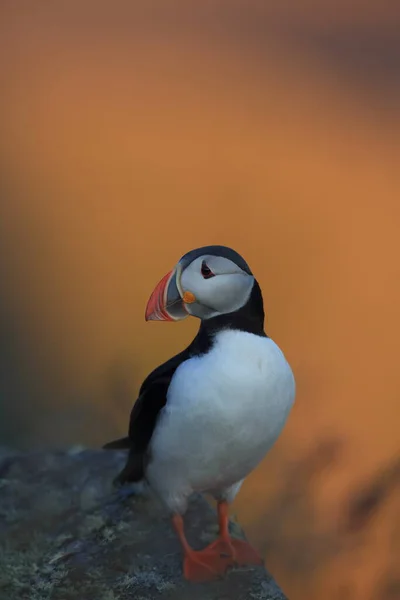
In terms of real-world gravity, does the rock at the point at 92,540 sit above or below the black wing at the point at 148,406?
below

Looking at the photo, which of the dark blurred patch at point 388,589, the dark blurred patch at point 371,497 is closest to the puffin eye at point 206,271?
the dark blurred patch at point 371,497

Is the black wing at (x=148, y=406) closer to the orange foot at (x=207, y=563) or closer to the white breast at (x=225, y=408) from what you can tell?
the white breast at (x=225, y=408)

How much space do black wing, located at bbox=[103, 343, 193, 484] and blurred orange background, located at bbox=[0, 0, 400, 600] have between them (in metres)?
0.49

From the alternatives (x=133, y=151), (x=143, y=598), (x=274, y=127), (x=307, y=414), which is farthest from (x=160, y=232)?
(x=143, y=598)

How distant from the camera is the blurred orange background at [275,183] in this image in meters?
1.37

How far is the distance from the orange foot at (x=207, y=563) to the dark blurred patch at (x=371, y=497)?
0.48 metres

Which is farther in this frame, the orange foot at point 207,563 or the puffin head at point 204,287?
the orange foot at point 207,563

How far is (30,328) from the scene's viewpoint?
63.4 inches

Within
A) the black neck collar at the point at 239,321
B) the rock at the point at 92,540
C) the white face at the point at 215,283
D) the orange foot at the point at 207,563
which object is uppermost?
the white face at the point at 215,283

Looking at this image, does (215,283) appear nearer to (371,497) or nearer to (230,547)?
(230,547)

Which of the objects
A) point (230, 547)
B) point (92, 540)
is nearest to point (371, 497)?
point (230, 547)

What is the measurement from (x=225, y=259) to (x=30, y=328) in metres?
0.92

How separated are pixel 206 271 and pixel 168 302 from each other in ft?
0.21

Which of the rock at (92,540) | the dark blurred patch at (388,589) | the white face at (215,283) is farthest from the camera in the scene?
the dark blurred patch at (388,589)
